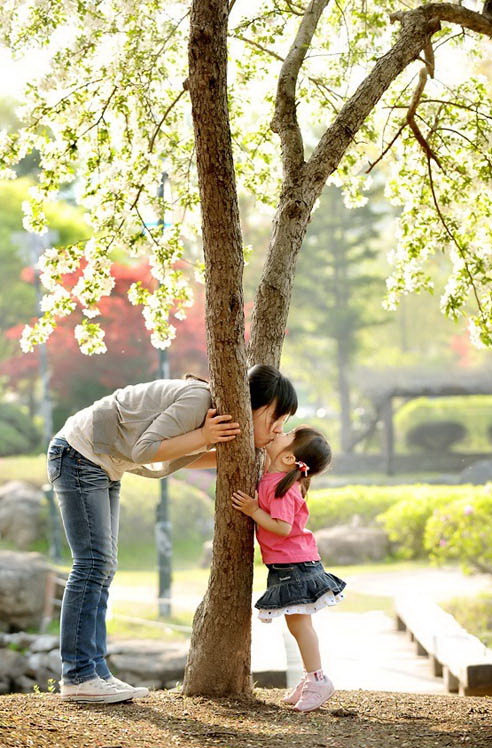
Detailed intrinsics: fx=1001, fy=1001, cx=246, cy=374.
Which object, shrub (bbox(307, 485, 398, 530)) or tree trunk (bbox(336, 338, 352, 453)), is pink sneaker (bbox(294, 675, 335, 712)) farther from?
tree trunk (bbox(336, 338, 352, 453))

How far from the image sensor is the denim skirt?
343cm

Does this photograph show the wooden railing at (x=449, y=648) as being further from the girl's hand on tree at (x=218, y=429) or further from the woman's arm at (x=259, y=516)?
the girl's hand on tree at (x=218, y=429)

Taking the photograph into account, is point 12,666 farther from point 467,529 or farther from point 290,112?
point 290,112

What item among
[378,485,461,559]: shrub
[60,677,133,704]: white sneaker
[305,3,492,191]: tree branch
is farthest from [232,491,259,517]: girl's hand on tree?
[378,485,461,559]: shrub

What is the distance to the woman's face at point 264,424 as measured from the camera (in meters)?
3.45

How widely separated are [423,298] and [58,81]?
2679 cm

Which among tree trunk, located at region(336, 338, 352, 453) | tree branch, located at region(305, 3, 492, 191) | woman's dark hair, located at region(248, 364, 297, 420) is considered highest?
tree trunk, located at region(336, 338, 352, 453)

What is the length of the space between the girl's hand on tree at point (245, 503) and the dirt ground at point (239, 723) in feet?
2.20

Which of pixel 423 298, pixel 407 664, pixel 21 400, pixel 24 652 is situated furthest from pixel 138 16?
pixel 423 298

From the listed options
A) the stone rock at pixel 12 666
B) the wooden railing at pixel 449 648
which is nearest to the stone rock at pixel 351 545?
the stone rock at pixel 12 666

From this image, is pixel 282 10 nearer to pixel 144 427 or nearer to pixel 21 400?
pixel 144 427

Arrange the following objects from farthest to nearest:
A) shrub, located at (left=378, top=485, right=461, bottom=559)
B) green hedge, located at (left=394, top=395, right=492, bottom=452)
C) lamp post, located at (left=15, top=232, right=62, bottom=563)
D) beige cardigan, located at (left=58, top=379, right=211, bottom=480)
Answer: green hedge, located at (left=394, top=395, right=492, bottom=452)
lamp post, located at (left=15, top=232, right=62, bottom=563)
shrub, located at (left=378, top=485, right=461, bottom=559)
beige cardigan, located at (left=58, top=379, right=211, bottom=480)

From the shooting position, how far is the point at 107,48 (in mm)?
4527

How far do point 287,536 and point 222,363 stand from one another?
2.17 ft
